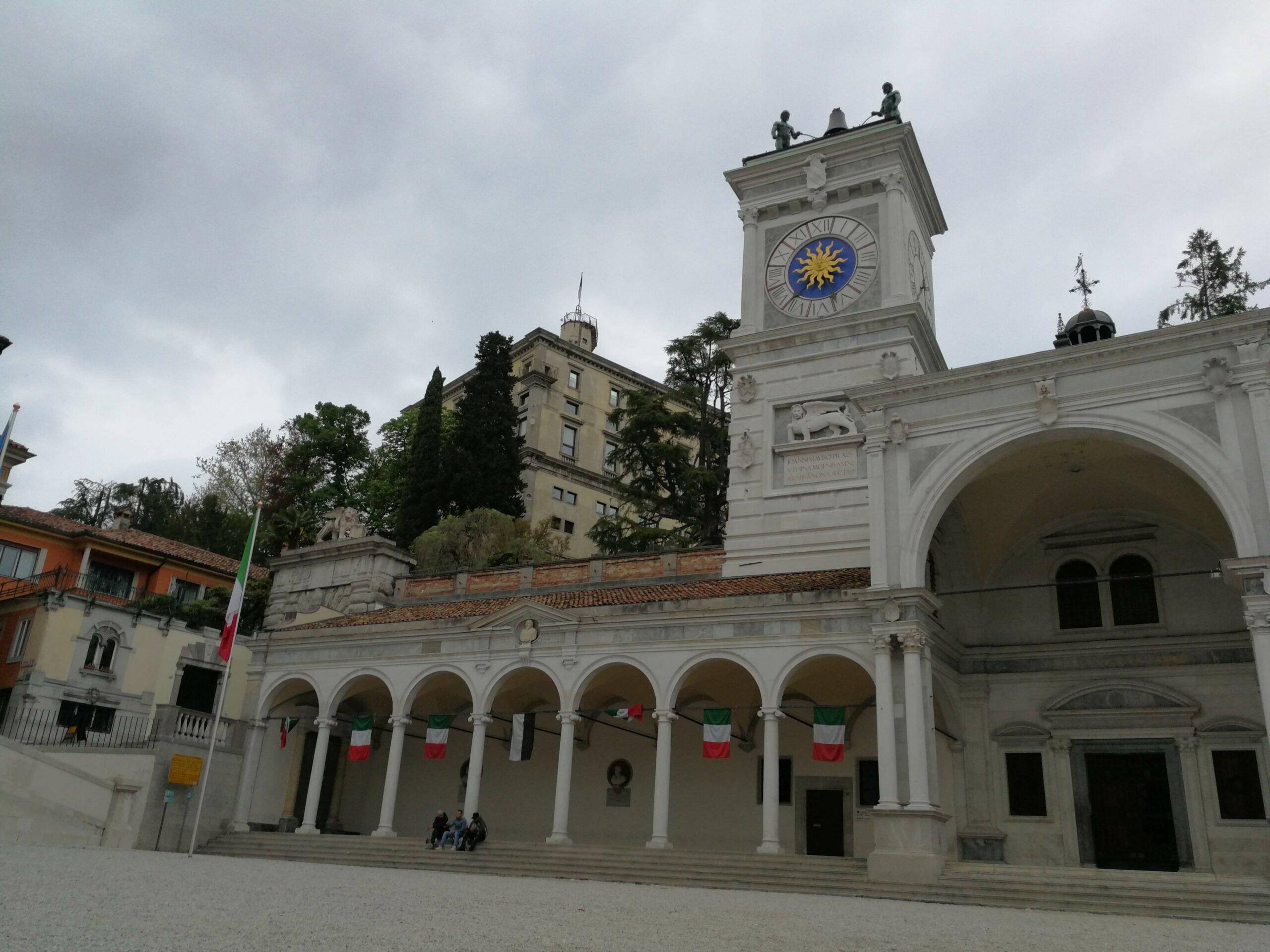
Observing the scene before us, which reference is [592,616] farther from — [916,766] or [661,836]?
[916,766]

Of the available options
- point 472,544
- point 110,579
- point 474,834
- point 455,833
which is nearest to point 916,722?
point 474,834

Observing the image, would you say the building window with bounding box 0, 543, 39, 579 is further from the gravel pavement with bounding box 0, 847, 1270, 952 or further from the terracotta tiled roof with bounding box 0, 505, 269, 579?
the gravel pavement with bounding box 0, 847, 1270, 952

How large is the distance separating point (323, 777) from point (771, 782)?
13.8m

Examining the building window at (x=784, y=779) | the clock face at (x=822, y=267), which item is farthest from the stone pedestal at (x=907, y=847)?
the clock face at (x=822, y=267)

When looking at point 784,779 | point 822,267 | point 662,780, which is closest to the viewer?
point 662,780

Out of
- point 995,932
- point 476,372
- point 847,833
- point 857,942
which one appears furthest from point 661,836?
point 476,372

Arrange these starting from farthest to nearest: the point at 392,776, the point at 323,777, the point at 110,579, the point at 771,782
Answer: the point at 110,579 < the point at 323,777 < the point at 392,776 < the point at 771,782

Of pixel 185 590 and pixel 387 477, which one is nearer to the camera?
pixel 185 590

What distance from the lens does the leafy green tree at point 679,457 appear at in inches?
1479

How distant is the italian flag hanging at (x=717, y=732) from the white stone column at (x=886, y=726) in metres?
3.28

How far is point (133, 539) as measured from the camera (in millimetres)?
38938

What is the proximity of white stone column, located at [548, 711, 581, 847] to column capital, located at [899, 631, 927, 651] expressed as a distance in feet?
25.1

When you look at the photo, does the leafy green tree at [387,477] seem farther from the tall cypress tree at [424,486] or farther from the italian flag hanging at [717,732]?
the italian flag hanging at [717,732]

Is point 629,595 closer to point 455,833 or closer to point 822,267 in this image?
point 455,833
